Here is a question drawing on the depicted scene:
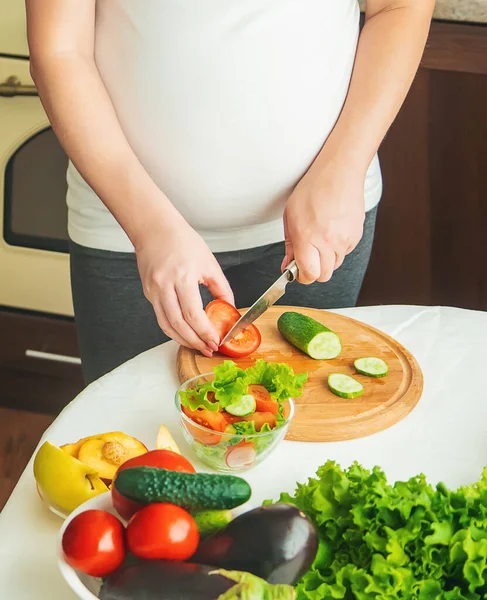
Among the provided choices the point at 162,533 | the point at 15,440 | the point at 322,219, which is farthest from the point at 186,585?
the point at 15,440

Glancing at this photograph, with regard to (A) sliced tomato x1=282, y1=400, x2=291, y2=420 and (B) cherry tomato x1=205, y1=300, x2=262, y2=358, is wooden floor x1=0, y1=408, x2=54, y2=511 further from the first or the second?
(A) sliced tomato x1=282, y1=400, x2=291, y2=420

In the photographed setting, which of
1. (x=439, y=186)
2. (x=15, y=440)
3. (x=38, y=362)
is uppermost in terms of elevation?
(x=439, y=186)

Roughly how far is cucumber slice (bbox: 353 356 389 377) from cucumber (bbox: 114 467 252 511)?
0.50 m

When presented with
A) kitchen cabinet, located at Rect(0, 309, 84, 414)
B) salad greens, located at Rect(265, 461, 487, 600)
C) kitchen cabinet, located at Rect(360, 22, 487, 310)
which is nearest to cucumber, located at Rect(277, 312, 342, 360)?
salad greens, located at Rect(265, 461, 487, 600)

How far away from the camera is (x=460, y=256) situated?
2.19 metres

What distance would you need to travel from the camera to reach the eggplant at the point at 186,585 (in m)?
0.63

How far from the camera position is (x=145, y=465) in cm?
75

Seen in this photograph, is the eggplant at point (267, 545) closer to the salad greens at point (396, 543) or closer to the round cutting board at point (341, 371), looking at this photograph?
the salad greens at point (396, 543)

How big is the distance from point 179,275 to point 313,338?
0.23 meters

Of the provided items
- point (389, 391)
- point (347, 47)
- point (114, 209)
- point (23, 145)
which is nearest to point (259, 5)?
point (347, 47)

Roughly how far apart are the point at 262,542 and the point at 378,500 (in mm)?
131

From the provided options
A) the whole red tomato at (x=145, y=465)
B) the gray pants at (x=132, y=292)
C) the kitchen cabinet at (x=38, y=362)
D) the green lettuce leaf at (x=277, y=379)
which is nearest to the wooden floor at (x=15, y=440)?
the kitchen cabinet at (x=38, y=362)

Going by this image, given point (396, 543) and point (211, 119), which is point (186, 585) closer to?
point (396, 543)

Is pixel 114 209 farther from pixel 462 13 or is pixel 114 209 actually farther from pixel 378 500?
pixel 462 13
